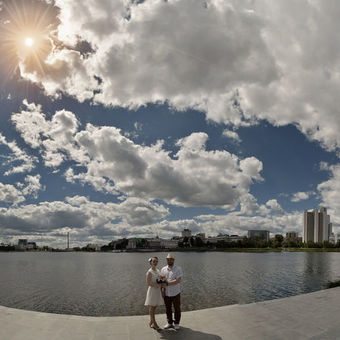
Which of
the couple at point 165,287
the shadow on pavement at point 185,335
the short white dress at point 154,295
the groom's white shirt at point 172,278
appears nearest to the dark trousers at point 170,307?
the couple at point 165,287

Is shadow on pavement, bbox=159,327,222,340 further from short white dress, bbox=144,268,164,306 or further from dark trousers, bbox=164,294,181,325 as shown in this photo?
short white dress, bbox=144,268,164,306

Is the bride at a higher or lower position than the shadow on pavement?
higher

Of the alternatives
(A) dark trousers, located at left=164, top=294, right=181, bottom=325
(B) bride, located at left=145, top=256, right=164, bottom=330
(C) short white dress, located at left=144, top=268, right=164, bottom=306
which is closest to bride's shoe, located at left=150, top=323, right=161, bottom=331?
(B) bride, located at left=145, top=256, right=164, bottom=330

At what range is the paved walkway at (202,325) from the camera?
1023 centimetres

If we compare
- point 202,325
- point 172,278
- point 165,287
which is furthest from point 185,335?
point 172,278

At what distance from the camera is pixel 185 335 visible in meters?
10.3

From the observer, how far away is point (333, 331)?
1055 cm

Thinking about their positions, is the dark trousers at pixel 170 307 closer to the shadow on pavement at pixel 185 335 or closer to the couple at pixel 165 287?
the couple at pixel 165 287

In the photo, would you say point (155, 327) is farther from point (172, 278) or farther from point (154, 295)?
point (172, 278)

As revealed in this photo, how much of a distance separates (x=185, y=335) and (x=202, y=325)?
1.17 m

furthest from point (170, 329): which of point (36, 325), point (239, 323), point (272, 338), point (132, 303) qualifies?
point (132, 303)

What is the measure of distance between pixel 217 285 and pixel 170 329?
74.0ft

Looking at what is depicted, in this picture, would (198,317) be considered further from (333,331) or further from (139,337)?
(333,331)

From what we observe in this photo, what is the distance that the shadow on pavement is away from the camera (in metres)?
10.0
